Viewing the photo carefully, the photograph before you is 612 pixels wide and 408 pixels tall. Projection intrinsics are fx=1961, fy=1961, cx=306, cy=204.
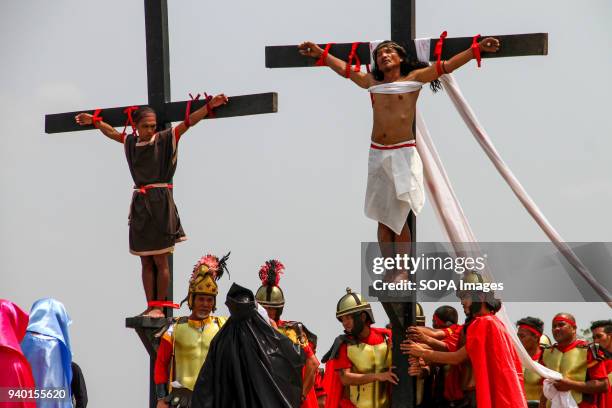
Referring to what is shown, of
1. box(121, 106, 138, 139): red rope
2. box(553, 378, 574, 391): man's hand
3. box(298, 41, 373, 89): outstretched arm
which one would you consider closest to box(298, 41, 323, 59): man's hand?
box(298, 41, 373, 89): outstretched arm

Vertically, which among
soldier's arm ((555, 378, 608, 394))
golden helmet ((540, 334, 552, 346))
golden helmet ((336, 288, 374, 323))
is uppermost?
golden helmet ((336, 288, 374, 323))

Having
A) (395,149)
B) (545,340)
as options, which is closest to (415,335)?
(395,149)

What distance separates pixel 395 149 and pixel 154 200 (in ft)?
6.90

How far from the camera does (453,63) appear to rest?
14.7 metres

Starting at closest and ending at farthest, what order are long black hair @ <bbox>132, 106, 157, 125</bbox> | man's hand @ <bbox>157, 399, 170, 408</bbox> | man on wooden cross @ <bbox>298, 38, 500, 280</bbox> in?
1. man on wooden cross @ <bbox>298, 38, 500, 280</bbox>
2. man's hand @ <bbox>157, 399, 170, 408</bbox>
3. long black hair @ <bbox>132, 106, 157, 125</bbox>

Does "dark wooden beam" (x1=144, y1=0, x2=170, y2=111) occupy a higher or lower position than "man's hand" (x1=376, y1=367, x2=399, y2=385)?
higher

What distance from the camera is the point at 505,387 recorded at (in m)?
14.7

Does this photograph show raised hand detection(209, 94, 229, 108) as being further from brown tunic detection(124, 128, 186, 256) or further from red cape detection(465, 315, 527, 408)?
red cape detection(465, 315, 527, 408)

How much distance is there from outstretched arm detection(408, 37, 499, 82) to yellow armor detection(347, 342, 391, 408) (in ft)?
7.94

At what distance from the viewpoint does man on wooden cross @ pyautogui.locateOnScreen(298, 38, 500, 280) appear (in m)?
14.8

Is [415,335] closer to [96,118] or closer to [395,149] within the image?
[395,149]

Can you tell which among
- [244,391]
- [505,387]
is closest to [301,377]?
[244,391]

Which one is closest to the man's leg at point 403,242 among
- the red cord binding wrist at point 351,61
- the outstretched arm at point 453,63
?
the outstretched arm at point 453,63

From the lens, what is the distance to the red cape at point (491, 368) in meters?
14.7
